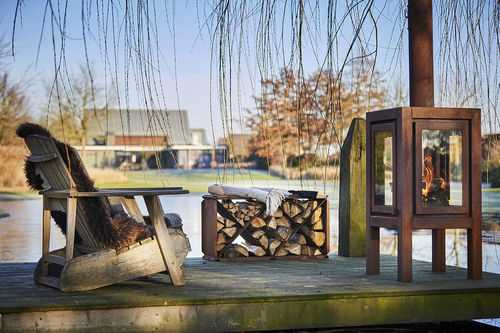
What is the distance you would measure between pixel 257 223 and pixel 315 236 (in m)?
0.48

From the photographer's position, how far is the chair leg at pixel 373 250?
483 centimetres

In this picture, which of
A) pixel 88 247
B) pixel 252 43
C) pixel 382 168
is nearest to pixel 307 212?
pixel 382 168

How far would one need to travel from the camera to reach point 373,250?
4.89 metres

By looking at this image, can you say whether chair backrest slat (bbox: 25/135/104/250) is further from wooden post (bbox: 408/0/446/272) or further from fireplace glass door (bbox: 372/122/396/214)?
wooden post (bbox: 408/0/446/272)

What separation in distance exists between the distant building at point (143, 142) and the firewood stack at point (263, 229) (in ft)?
1.69

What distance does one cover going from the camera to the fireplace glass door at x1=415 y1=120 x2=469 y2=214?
453 cm

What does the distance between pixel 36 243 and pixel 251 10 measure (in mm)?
8902

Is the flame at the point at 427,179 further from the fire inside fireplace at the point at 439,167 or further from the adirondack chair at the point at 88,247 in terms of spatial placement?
the adirondack chair at the point at 88,247

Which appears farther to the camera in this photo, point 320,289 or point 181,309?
point 320,289

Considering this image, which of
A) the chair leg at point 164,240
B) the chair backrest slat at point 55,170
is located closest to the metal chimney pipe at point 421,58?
the chair leg at point 164,240

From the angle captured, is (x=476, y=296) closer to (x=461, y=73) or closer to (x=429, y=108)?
(x=429, y=108)

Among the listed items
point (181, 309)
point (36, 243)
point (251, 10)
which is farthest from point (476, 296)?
point (36, 243)

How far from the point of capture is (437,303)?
4289mm

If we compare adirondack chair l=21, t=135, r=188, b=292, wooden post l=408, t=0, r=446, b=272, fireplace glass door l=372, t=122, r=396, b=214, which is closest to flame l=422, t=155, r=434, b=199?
fireplace glass door l=372, t=122, r=396, b=214
